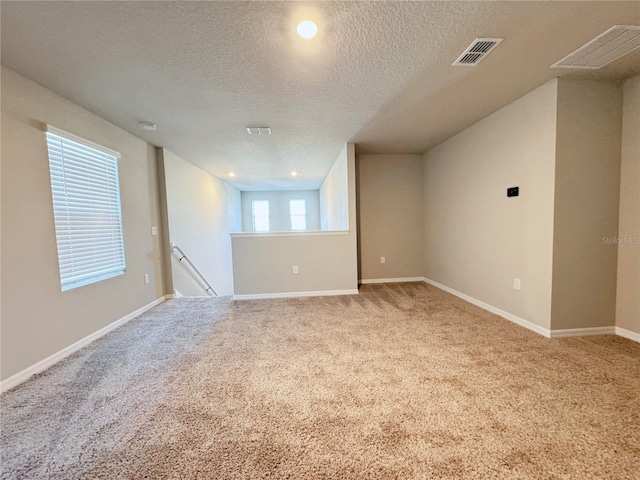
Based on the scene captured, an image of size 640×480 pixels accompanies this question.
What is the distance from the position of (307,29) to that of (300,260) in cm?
291

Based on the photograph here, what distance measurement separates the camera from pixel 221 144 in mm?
3834

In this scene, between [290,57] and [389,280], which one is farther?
[389,280]

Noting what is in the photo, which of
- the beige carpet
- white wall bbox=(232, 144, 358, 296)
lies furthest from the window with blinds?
white wall bbox=(232, 144, 358, 296)

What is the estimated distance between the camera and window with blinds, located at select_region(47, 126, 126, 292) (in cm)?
230

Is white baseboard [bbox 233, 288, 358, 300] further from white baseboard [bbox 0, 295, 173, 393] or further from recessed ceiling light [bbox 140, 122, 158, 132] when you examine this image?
recessed ceiling light [bbox 140, 122, 158, 132]

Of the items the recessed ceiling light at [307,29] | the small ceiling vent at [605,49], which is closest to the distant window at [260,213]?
the recessed ceiling light at [307,29]

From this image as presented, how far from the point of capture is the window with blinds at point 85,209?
2303mm

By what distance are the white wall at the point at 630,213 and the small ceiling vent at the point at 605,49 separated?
0.56 meters

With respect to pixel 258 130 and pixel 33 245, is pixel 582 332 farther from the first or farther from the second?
pixel 33 245

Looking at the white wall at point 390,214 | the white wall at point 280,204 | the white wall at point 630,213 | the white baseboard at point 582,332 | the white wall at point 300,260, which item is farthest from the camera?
the white wall at point 280,204

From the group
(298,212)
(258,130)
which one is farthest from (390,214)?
(298,212)

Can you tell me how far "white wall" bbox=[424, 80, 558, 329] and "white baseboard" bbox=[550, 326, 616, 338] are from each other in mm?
121

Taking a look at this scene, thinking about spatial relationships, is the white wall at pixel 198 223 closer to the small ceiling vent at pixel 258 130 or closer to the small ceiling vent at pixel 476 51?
the small ceiling vent at pixel 258 130

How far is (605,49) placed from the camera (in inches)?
72.5
